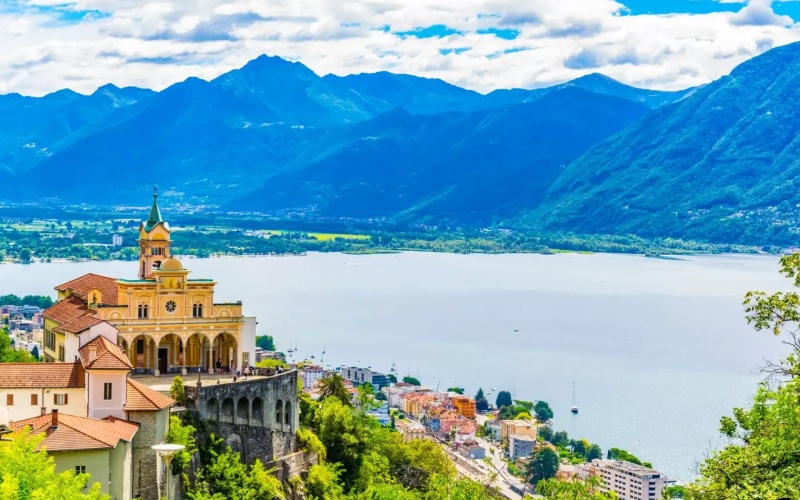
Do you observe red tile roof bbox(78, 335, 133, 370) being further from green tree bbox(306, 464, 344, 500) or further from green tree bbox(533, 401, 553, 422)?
green tree bbox(533, 401, 553, 422)

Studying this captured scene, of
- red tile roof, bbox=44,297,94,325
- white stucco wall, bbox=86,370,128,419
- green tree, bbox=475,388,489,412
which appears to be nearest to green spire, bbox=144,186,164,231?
red tile roof, bbox=44,297,94,325

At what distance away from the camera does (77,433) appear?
21422 mm

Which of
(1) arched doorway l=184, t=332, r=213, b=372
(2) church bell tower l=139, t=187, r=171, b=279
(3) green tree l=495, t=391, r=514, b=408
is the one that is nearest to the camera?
(1) arched doorway l=184, t=332, r=213, b=372

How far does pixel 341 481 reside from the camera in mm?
33469

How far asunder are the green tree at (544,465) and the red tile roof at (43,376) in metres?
34.3

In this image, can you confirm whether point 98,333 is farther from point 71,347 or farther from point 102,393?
point 102,393

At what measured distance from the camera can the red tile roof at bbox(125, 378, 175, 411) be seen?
80.7 feet

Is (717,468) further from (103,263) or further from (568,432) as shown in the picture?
(103,263)

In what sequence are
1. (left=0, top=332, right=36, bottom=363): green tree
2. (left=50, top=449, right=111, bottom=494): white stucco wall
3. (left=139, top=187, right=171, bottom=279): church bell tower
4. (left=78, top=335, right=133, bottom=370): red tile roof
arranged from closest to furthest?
(left=50, top=449, right=111, bottom=494): white stucco wall < (left=78, top=335, right=133, bottom=370): red tile roof < (left=0, top=332, right=36, bottom=363): green tree < (left=139, top=187, right=171, bottom=279): church bell tower

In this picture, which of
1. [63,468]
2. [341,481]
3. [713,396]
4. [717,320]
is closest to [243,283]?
[717,320]

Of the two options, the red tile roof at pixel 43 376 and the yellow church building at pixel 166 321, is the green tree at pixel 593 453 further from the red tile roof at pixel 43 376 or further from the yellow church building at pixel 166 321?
the red tile roof at pixel 43 376

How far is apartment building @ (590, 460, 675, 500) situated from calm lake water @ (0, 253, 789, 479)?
4.14 metres

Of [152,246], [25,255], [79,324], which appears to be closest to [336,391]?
[152,246]

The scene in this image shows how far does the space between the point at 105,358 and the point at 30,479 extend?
29.6ft
